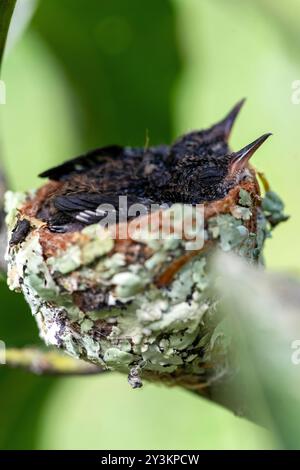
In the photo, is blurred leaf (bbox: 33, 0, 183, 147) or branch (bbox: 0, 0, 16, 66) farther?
blurred leaf (bbox: 33, 0, 183, 147)

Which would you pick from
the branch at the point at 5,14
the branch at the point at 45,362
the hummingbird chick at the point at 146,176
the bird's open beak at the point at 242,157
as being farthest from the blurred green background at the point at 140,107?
the branch at the point at 5,14

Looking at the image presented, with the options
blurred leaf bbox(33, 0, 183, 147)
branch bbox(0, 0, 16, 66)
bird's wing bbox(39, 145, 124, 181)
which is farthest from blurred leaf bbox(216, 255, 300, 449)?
blurred leaf bbox(33, 0, 183, 147)

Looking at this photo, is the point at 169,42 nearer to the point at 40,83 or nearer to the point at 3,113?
the point at 40,83

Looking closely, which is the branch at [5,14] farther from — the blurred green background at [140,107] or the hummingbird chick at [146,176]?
the blurred green background at [140,107]

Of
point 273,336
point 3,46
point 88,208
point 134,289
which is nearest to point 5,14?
point 3,46

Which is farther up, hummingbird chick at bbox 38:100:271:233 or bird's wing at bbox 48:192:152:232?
hummingbird chick at bbox 38:100:271:233

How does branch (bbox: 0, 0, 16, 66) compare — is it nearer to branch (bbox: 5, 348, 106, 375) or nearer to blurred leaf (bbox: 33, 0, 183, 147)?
branch (bbox: 5, 348, 106, 375)

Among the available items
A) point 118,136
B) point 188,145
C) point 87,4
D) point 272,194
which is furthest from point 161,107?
point 272,194
